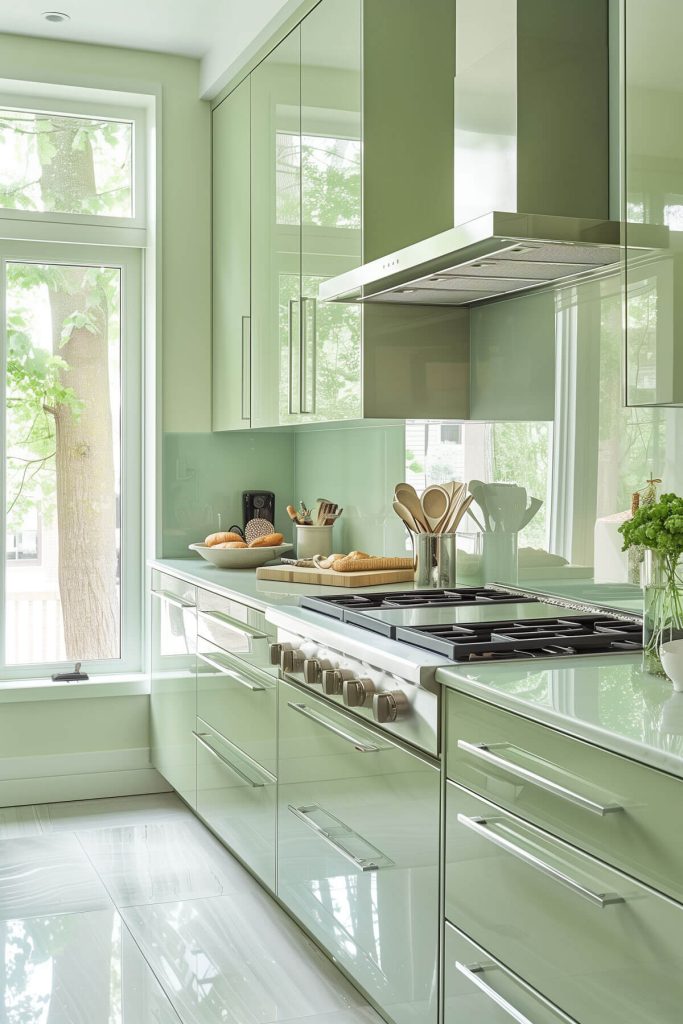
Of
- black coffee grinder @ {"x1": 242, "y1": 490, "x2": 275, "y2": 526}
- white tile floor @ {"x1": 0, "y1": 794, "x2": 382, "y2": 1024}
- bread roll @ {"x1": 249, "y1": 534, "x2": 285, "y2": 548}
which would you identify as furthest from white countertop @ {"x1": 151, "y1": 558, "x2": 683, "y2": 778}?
black coffee grinder @ {"x1": 242, "y1": 490, "x2": 275, "y2": 526}

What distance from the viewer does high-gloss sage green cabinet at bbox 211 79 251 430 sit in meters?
3.86

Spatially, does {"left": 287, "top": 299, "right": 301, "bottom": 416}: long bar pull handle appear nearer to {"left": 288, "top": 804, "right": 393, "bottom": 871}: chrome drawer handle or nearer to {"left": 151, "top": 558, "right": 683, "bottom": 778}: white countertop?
{"left": 288, "top": 804, "right": 393, "bottom": 871}: chrome drawer handle

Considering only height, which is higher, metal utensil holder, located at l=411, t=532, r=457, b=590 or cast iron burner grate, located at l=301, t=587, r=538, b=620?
metal utensil holder, located at l=411, t=532, r=457, b=590

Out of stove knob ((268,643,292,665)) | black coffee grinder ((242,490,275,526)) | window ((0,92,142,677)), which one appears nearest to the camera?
stove knob ((268,643,292,665))

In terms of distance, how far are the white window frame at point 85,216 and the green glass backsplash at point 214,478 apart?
2.74ft

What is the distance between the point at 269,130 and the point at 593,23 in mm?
1396

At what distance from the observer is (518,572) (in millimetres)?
2896

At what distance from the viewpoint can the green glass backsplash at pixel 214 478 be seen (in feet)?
14.1

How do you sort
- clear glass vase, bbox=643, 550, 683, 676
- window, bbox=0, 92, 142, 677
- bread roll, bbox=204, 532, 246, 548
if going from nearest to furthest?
clear glass vase, bbox=643, 550, 683, 676 → bread roll, bbox=204, 532, 246, 548 → window, bbox=0, 92, 142, 677

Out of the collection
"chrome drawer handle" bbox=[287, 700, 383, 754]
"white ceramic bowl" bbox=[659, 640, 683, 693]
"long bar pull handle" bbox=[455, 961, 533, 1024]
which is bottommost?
"long bar pull handle" bbox=[455, 961, 533, 1024]

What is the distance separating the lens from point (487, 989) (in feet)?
5.83

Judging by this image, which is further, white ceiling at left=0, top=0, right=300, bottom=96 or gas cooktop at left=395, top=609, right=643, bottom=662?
white ceiling at left=0, top=0, right=300, bottom=96

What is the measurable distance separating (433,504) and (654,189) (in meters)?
1.40

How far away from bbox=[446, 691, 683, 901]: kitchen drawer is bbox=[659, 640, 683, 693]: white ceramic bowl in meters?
0.23
